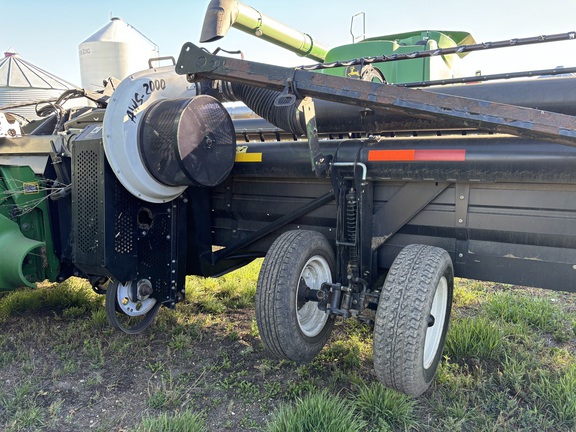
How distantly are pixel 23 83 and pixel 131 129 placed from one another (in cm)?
1440

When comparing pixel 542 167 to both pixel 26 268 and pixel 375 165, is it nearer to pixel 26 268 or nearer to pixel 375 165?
pixel 375 165

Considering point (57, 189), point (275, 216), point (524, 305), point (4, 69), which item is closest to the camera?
point (57, 189)

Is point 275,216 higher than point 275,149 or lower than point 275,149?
lower

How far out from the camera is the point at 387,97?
2.20 metres

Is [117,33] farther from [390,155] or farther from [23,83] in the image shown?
[390,155]

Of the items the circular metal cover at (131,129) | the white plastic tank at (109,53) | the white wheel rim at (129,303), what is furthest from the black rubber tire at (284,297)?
the white plastic tank at (109,53)

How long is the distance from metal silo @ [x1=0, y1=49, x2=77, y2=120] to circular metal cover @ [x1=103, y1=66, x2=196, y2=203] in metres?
13.4

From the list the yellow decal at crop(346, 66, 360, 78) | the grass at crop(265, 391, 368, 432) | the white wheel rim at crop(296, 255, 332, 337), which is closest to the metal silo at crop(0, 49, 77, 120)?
the yellow decal at crop(346, 66, 360, 78)

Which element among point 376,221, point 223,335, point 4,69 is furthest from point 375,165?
point 4,69

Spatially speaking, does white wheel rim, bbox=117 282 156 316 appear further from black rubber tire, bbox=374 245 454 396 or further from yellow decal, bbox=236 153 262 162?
black rubber tire, bbox=374 245 454 396

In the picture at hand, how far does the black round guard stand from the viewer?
2.71 metres

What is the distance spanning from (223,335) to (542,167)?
7.83ft

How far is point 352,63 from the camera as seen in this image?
9.42 feet

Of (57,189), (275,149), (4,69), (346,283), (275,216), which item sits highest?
(4,69)
